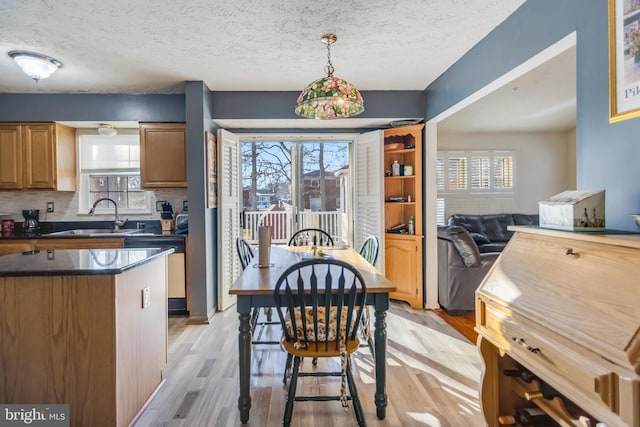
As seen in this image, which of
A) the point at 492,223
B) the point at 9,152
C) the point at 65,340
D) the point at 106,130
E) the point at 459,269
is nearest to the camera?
the point at 65,340

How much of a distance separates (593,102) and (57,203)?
5365 millimetres

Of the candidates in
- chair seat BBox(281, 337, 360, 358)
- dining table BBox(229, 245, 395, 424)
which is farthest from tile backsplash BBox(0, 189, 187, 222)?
chair seat BBox(281, 337, 360, 358)

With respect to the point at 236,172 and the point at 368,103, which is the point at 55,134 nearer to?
the point at 236,172

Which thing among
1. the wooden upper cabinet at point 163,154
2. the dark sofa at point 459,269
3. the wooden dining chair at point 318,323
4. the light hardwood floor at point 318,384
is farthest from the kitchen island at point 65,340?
the dark sofa at point 459,269

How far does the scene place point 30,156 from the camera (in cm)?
Result: 396

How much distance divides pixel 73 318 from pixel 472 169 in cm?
607

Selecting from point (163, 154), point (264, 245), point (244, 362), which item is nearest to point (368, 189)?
point (264, 245)

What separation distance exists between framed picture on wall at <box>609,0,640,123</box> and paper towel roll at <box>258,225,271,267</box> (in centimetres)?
196

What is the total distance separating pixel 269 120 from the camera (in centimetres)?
409

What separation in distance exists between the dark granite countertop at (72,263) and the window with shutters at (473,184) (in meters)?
5.09

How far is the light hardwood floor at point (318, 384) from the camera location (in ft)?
6.49

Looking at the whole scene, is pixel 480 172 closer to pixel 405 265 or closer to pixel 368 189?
pixel 368 189

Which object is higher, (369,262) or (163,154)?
(163,154)

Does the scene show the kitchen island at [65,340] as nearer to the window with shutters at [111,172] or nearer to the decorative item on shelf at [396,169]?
the window with shutters at [111,172]
